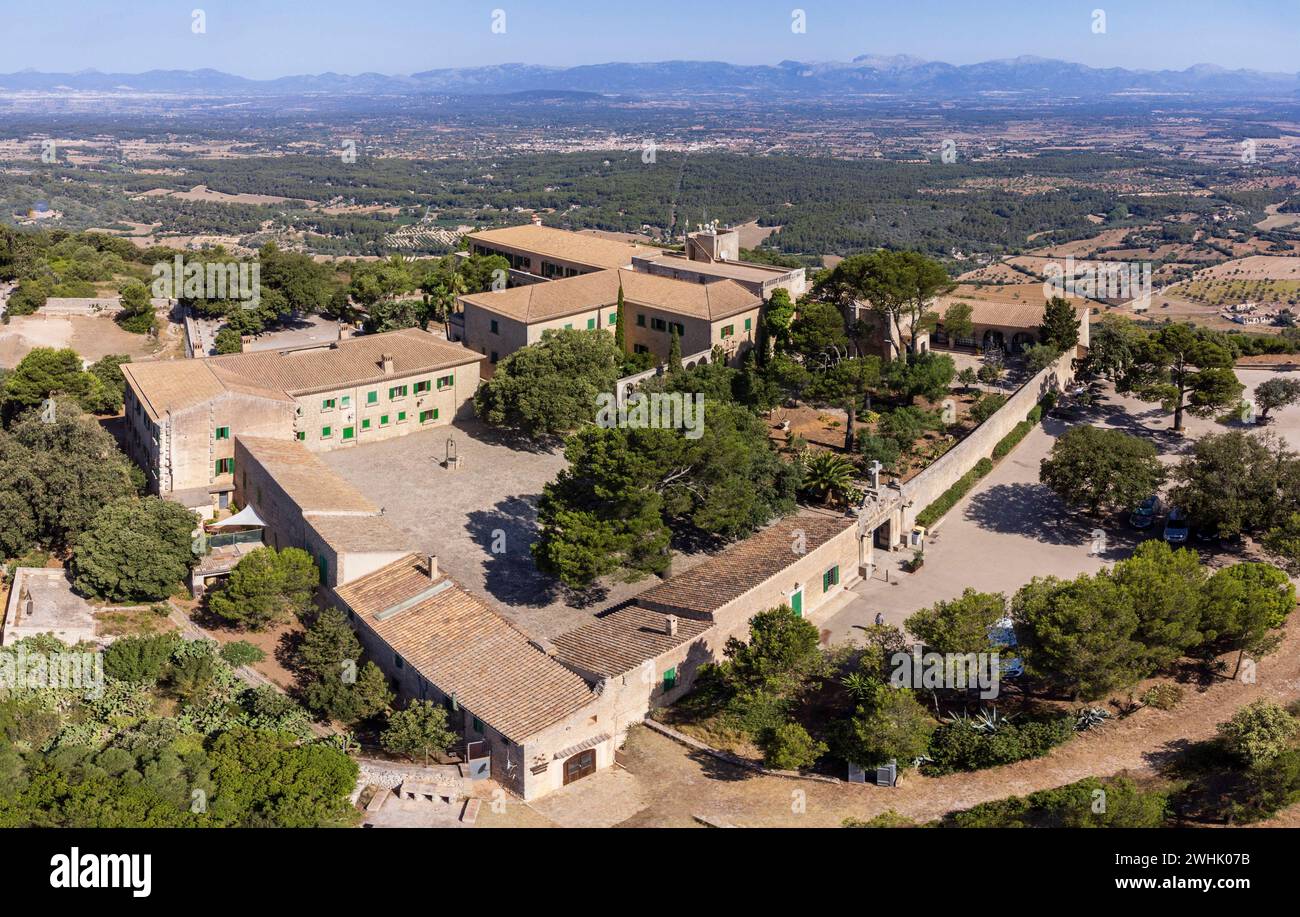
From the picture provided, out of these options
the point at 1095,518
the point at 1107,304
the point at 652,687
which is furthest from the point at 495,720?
the point at 1107,304

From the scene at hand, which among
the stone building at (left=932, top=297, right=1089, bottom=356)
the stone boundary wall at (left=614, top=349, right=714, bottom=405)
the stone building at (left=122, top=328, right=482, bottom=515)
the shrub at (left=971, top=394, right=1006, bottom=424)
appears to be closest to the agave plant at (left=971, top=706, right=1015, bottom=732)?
the shrub at (left=971, top=394, right=1006, bottom=424)

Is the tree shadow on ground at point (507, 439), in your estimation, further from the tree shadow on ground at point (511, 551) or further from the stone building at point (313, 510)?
the stone building at point (313, 510)

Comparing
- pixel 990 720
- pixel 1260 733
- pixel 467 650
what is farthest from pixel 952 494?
pixel 467 650

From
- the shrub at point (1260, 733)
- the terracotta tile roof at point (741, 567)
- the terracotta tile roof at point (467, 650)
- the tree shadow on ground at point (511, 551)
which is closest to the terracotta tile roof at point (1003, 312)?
the terracotta tile roof at point (741, 567)

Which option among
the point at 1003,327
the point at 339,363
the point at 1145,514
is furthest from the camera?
the point at 1003,327

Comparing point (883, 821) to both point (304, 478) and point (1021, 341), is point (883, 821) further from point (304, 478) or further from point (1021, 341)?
point (1021, 341)

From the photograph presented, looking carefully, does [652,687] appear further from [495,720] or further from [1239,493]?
[1239,493]
